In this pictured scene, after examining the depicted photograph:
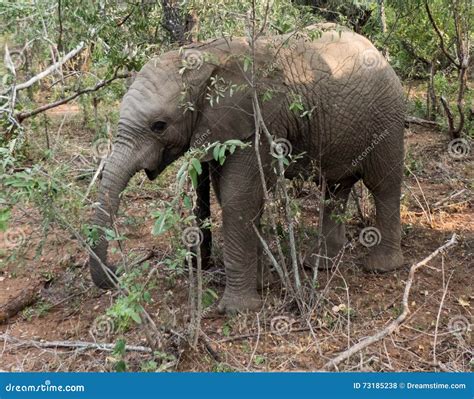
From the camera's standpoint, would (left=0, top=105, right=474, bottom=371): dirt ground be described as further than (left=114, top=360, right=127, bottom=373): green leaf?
Yes

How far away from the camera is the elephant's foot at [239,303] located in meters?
4.87

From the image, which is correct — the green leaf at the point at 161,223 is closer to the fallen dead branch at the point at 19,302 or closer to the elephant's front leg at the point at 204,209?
the elephant's front leg at the point at 204,209

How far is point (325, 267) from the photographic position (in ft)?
18.6

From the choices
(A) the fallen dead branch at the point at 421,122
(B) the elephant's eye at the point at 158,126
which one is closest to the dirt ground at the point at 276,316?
(B) the elephant's eye at the point at 158,126

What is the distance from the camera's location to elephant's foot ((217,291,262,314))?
4.87 meters

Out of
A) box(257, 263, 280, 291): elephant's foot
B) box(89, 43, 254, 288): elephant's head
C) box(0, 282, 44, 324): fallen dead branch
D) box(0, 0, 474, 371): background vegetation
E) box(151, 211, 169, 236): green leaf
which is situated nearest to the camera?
box(151, 211, 169, 236): green leaf

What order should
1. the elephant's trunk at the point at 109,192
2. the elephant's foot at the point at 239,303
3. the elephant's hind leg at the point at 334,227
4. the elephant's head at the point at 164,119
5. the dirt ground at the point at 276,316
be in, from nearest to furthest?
1. the dirt ground at the point at 276,316
2. the elephant's trunk at the point at 109,192
3. the elephant's head at the point at 164,119
4. the elephant's foot at the point at 239,303
5. the elephant's hind leg at the point at 334,227

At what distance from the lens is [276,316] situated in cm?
471

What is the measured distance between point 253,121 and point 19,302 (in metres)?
2.53

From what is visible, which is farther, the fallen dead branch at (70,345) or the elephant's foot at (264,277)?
the elephant's foot at (264,277)

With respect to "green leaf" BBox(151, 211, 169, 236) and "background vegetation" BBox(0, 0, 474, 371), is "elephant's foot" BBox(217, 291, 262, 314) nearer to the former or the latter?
"background vegetation" BBox(0, 0, 474, 371)

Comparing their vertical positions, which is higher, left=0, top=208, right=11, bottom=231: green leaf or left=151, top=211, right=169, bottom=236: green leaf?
left=0, top=208, right=11, bottom=231: green leaf

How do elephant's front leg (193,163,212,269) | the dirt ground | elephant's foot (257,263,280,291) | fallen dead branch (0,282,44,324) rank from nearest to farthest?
1. the dirt ground
2. fallen dead branch (0,282,44,324)
3. elephant's foot (257,263,280,291)
4. elephant's front leg (193,163,212,269)

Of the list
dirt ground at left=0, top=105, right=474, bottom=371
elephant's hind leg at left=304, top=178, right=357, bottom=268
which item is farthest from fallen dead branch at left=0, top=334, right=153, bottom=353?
elephant's hind leg at left=304, top=178, right=357, bottom=268
